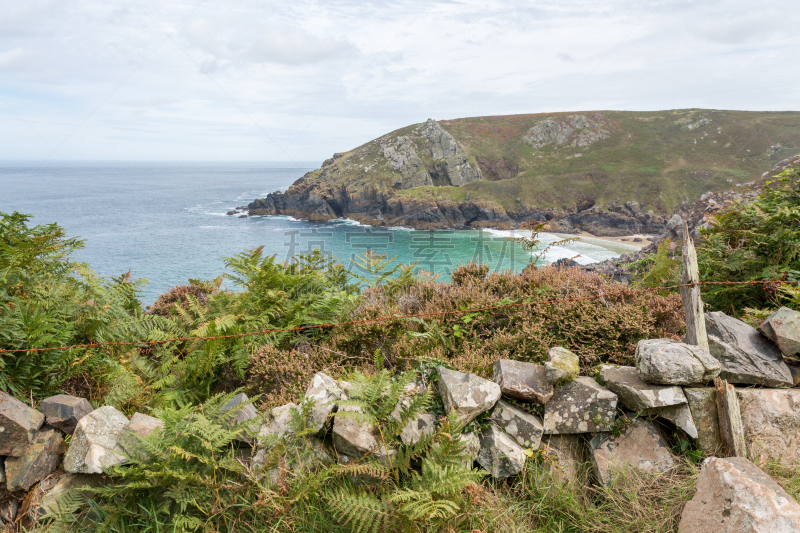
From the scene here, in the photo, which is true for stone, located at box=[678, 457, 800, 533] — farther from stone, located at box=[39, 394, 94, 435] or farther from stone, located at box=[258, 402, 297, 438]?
stone, located at box=[39, 394, 94, 435]

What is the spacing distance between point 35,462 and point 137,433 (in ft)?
2.79

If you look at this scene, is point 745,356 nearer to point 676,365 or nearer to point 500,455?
point 676,365

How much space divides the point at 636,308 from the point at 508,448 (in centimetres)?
233

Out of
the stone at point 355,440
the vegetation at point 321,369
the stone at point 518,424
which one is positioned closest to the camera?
the vegetation at point 321,369

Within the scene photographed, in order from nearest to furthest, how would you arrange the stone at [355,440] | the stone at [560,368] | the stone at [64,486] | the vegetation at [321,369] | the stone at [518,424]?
1. the vegetation at [321,369]
2. the stone at [64,486]
3. the stone at [355,440]
4. the stone at [518,424]
5. the stone at [560,368]

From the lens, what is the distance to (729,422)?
10.4ft

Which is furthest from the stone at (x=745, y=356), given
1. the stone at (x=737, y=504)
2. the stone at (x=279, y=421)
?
the stone at (x=279, y=421)

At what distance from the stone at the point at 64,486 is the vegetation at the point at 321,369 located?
0.09 m

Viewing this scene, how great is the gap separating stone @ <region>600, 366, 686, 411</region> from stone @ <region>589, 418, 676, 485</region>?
7.8 inches

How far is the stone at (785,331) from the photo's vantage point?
363cm

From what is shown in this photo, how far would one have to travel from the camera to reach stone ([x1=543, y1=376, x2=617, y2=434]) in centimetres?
338

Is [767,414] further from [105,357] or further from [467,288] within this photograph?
[105,357]

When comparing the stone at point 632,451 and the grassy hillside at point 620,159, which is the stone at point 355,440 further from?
the grassy hillside at point 620,159

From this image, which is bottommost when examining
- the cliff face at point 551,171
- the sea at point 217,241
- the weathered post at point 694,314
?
the sea at point 217,241
